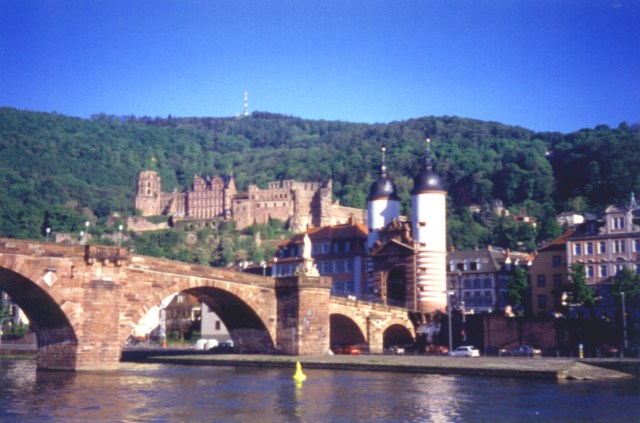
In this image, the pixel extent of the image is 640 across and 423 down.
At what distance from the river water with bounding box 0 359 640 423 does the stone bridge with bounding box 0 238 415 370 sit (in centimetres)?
285

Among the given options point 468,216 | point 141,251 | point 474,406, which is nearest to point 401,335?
point 474,406

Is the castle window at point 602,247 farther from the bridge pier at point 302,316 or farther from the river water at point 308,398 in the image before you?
the river water at point 308,398

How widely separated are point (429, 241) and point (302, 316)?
25.2 metres

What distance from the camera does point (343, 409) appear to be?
113ft

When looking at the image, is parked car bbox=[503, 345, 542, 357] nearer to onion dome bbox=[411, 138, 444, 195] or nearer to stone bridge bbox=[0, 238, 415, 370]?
stone bridge bbox=[0, 238, 415, 370]

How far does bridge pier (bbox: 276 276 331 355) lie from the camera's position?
66.6 meters

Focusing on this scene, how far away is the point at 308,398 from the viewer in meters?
38.4

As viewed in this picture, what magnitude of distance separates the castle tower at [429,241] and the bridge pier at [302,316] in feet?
69.8

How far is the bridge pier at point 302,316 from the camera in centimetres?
6656

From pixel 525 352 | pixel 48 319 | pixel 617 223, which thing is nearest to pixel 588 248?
pixel 617 223

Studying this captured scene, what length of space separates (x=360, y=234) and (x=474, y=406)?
6648 cm

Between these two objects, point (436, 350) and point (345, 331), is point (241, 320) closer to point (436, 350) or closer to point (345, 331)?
point (345, 331)

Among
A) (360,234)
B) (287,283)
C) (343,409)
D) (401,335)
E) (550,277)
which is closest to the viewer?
(343,409)

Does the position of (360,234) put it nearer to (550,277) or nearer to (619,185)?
(550,277)
